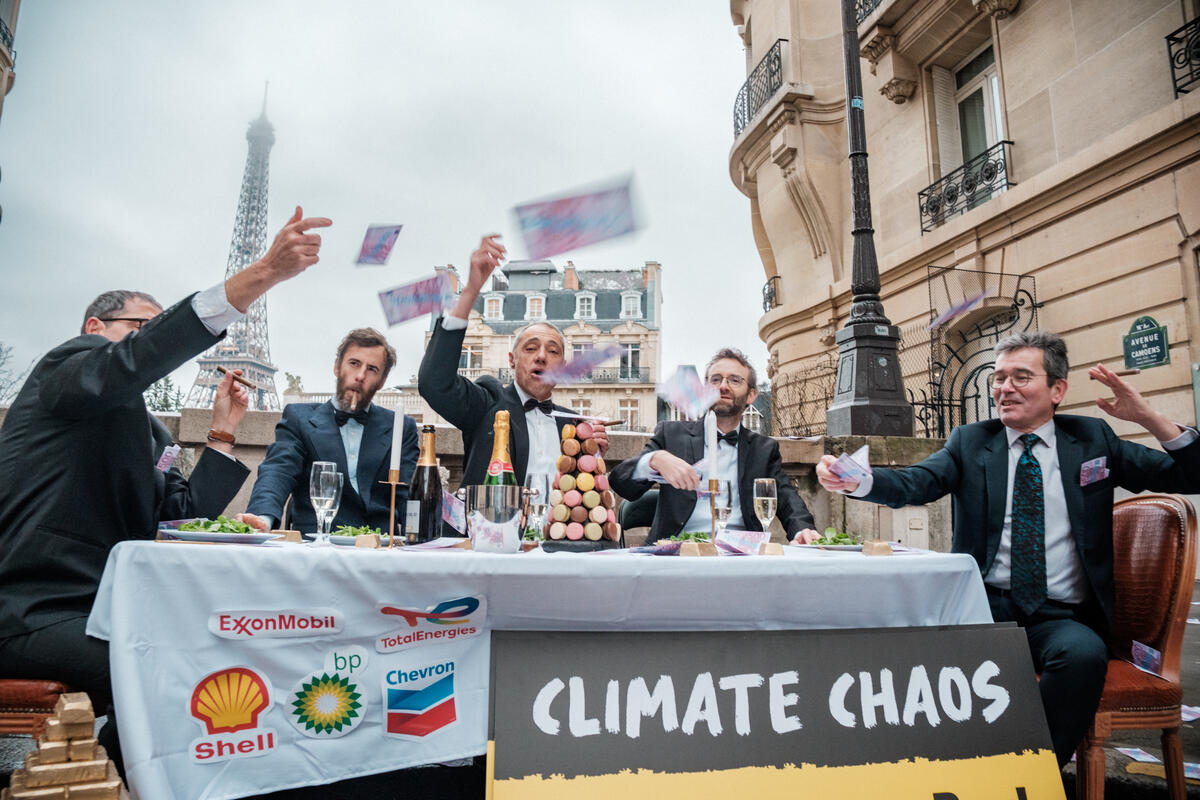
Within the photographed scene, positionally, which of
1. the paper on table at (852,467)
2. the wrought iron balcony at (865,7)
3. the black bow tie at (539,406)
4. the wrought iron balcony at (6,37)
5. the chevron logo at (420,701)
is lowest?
the chevron logo at (420,701)

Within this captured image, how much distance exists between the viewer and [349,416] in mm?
2932

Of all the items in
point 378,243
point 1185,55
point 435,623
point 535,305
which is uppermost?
point 535,305

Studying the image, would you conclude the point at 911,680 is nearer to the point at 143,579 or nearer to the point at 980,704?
the point at 980,704

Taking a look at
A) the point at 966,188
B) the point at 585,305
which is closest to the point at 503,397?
the point at 966,188

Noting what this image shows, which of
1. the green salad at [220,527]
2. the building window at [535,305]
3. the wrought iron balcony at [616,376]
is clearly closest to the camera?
the green salad at [220,527]

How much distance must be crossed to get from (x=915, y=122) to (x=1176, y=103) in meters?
4.53

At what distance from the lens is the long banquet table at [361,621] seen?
1.39 meters

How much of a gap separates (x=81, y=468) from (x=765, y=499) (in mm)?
1911

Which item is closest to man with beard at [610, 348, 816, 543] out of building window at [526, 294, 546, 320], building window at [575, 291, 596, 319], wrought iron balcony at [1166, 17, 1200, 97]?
wrought iron balcony at [1166, 17, 1200, 97]

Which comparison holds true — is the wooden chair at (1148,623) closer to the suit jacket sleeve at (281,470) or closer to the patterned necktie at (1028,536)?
the patterned necktie at (1028,536)

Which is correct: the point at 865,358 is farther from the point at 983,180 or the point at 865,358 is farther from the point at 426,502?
the point at 983,180

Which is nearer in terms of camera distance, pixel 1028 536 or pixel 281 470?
pixel 1028 536

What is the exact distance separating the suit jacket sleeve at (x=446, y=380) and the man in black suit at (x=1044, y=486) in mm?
1504

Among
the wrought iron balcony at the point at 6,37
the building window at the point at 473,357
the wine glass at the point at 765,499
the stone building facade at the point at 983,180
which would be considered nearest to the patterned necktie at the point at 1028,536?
the wine glass at the point at 765,499
